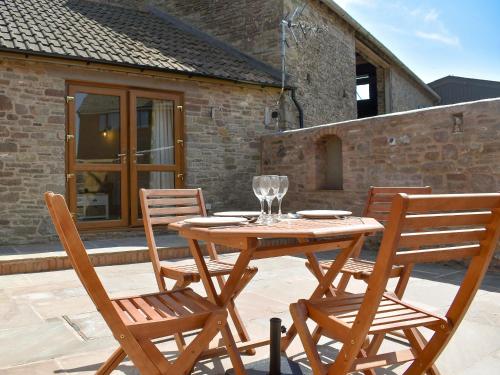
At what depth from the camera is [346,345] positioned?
162 centimetres

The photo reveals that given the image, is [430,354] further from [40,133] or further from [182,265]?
[40,133]

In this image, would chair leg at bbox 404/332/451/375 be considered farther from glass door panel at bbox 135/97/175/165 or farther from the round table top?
glass door panel at bbox 135/97/175/165

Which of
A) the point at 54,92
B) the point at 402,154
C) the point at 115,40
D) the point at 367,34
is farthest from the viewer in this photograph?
the point at 367,34

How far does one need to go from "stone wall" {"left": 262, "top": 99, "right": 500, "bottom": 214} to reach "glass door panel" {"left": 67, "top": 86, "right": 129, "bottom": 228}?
2.83 metres

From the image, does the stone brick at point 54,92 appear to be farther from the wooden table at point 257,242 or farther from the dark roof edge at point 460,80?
the dark roof edge at point 460,80

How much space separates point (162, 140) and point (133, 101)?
81 cm

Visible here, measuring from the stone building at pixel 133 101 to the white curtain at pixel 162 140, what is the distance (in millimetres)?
17

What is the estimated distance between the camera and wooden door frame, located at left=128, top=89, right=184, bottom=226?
735 cm

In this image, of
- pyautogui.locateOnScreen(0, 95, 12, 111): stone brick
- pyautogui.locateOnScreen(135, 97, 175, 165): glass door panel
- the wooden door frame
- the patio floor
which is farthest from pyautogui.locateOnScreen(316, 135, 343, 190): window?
pyautogui.locateOnScreen(0, 95, 12, 111): stone brick

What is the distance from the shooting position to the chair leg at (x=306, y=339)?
1.72 metres

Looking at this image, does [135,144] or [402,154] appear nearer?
[402,154]

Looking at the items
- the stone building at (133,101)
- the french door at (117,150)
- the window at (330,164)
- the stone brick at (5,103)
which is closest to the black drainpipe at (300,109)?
the stone building at (133,101)

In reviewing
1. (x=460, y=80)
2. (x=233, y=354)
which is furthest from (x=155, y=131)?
(x=460, y=80)

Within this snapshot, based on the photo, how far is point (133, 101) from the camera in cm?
742
